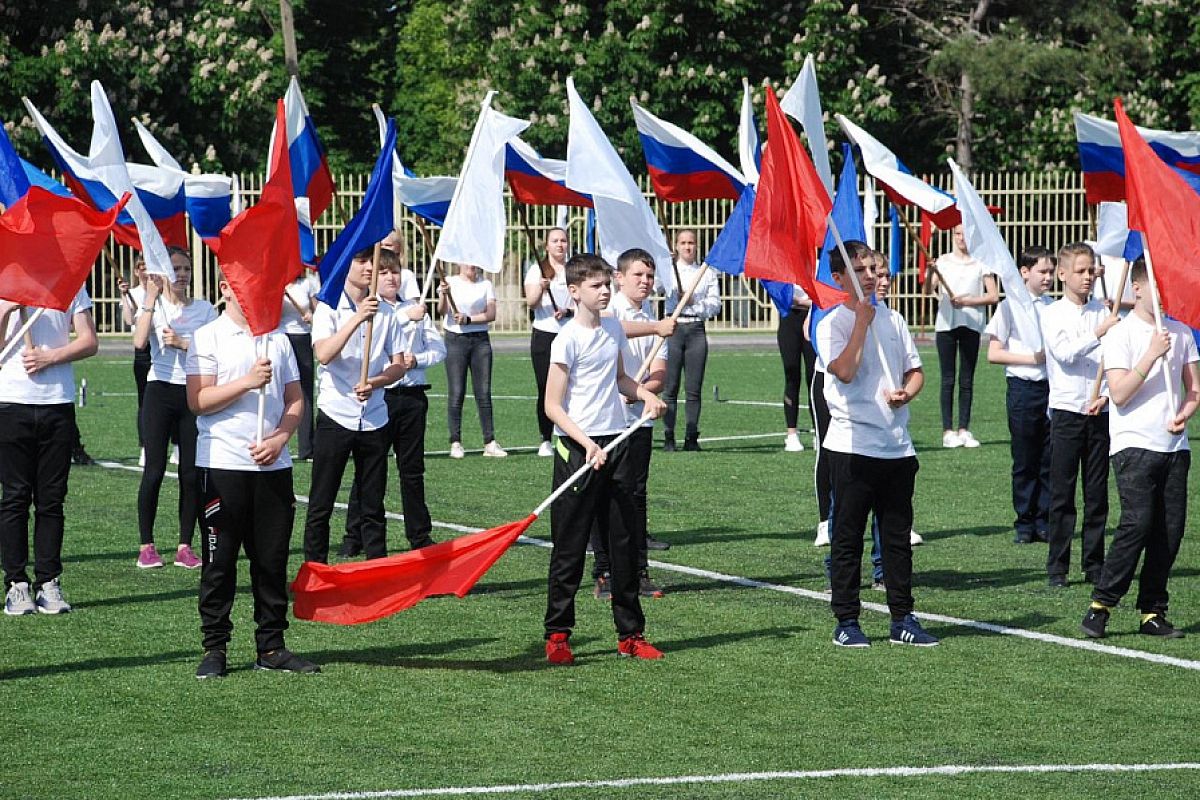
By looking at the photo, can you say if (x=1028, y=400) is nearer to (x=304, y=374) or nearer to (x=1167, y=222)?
(x=1167, y=222)

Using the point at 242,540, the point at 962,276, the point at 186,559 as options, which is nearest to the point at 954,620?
the point at 242,540

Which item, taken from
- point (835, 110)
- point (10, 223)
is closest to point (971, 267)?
point (10, 223)

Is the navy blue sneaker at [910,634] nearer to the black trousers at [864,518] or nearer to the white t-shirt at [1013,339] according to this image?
the black trousers at [864,518]

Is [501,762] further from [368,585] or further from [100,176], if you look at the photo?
[100,176]

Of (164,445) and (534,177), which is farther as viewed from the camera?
(534,177)

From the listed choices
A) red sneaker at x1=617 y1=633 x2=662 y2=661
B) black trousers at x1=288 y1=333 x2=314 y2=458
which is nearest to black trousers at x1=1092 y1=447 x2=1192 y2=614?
red sneaker at x1=617 y1=633 x2=662 y2=661

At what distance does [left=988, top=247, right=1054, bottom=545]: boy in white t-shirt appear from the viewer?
12.2 metres

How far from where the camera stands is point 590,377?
30.1ft

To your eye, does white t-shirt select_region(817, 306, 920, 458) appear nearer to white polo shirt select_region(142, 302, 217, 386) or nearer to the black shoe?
the black shoe

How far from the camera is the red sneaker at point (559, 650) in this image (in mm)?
8961

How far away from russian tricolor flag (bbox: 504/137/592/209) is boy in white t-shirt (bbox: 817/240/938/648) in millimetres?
4515

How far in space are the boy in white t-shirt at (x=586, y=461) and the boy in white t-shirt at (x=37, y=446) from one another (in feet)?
9.02

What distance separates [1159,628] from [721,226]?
96.9 ft

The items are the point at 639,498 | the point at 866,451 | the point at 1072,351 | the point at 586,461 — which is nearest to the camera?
the point at 586,461
